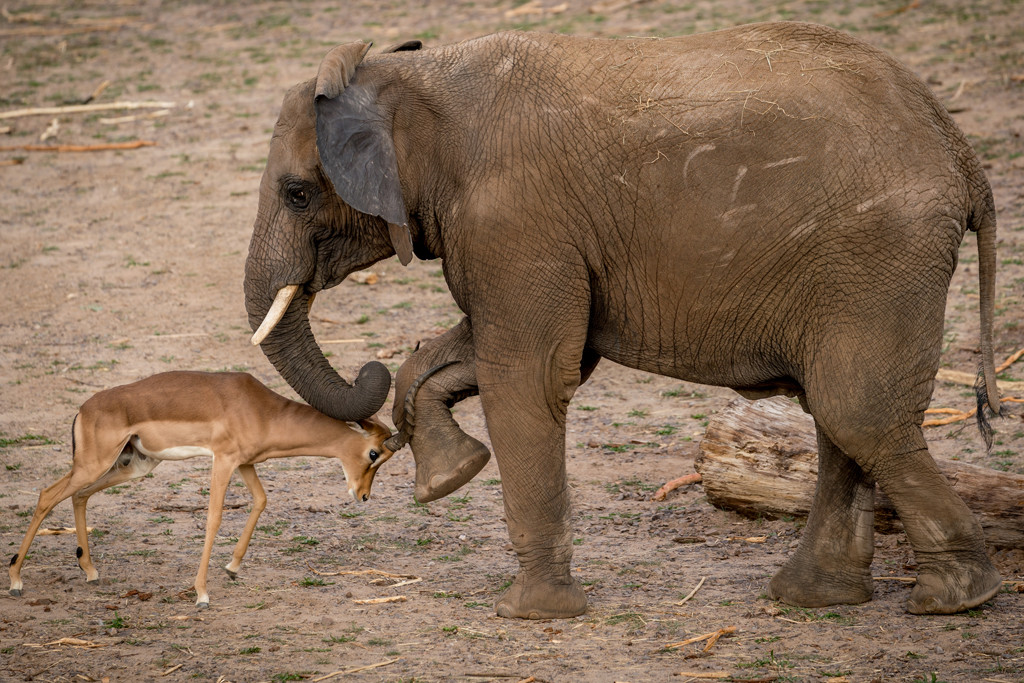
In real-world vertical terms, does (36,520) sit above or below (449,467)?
below

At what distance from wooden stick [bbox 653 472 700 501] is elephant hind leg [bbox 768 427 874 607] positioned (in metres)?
1.75

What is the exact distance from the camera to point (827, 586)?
665cm

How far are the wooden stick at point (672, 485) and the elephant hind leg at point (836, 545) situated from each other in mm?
1749

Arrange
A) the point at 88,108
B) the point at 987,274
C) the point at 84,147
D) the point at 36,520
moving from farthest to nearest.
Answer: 1. the point at 88,108
2. the point at 84,147
3. the point at 36,520
4. the point at 987,274

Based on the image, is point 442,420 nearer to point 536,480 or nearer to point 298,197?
point 536,480

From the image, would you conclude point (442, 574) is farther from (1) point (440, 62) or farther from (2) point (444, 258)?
(1) point (440, 62)

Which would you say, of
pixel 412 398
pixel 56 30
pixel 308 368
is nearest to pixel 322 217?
pixel 308 368

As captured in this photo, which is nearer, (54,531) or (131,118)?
(54,531)

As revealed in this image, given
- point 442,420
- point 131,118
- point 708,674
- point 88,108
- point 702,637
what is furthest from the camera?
point 88,108

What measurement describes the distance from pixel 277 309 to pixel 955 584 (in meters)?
3.56

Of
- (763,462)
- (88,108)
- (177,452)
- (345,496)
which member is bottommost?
(345,496)

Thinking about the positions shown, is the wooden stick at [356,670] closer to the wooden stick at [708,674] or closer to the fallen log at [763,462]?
the wooden stick at [708,674]

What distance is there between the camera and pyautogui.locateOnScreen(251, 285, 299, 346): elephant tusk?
6.56 metres

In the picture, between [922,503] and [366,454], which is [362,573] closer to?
[366,454]
